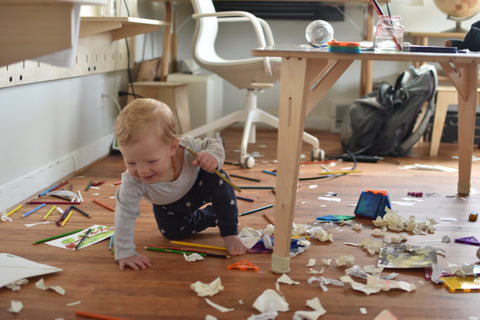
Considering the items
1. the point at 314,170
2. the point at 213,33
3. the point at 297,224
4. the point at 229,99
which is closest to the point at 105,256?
the point at 297,224

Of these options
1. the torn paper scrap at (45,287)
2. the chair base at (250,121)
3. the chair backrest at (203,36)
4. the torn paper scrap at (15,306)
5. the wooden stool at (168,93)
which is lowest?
the torn paper scrap at (45,287)

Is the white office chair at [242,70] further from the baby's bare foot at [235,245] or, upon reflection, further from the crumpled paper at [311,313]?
the crumpled paper at [311,313]

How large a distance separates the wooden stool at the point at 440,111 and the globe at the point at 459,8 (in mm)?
611

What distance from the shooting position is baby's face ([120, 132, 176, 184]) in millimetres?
1463

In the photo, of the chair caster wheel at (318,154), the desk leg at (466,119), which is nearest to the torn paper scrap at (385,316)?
the desk leg at (466,119)

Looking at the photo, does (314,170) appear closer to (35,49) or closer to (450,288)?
(450,288)

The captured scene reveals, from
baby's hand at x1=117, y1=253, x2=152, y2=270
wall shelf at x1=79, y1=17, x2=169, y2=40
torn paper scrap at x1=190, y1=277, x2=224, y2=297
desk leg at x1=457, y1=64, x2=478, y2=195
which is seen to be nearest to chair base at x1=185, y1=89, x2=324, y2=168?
wall shelf at x1=79, y1=17, x2=169, y2=40

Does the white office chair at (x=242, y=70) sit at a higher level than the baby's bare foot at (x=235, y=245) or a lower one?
higher

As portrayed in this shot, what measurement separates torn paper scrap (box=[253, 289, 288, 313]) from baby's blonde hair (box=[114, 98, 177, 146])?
1.58 feet

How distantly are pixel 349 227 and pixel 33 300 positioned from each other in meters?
1.06

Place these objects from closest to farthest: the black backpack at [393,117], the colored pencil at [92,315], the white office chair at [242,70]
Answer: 1. the colored pencil at [92,315]
2. the white office chair at [242,70]
3. the black backpack at [393,117]

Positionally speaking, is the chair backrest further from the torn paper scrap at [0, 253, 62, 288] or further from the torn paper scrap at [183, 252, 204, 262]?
the torn paper scrap at [0, 253, 62, 288]

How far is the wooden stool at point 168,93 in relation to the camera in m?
3.20

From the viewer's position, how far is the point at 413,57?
151cm
